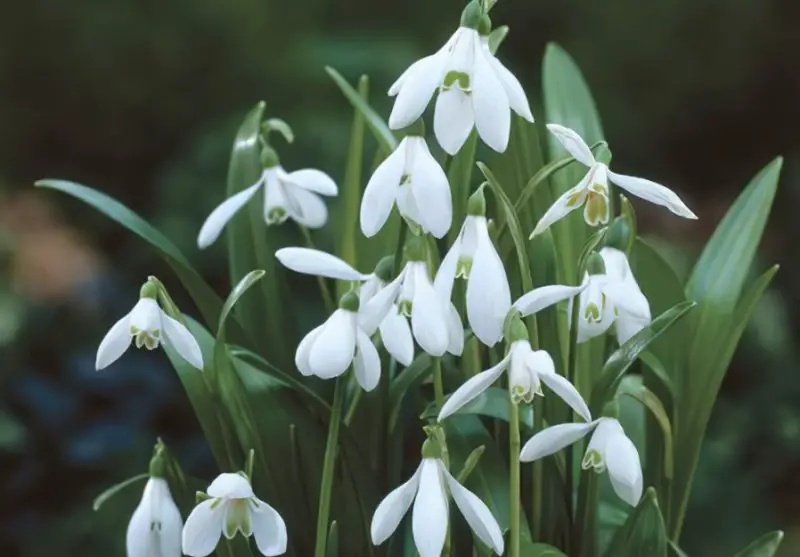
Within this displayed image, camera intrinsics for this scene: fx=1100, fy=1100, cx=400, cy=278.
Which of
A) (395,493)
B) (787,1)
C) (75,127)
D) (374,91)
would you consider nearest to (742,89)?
(787,1)

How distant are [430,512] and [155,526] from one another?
6.9 inches

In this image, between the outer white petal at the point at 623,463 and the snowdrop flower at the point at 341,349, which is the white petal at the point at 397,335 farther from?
the outer white petal at the point at 623,463

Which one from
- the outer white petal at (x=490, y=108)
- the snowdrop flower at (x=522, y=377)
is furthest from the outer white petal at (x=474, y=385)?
the outer white petal at (x=490, y=108)

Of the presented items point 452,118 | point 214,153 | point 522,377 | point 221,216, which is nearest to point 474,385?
point 522,377

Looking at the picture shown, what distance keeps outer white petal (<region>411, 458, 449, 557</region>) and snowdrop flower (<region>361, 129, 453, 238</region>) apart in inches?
4.6

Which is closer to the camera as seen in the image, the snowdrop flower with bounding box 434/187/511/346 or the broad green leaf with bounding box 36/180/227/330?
the snowdrop flower with bounding box 434/187/511/346

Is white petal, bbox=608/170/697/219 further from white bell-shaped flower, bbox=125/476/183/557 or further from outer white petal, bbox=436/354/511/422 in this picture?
white bell-shaped flower, bbox=125/476/183/557

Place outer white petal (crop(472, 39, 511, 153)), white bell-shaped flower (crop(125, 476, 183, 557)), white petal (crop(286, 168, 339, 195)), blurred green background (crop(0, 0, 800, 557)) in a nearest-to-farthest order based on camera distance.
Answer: outer white petal (crop(472, 39, 511, 153)) < white bell-shaped flower (crop(125, 476, 183, 557)) < white petal (crop(286, 168, 339, 195)) < blurred green background (crop(0, 0, 800, 557))

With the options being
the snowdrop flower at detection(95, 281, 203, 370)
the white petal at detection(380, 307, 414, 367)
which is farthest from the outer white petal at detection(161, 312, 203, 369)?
the white petal at detection(380, 307, 414, 367)

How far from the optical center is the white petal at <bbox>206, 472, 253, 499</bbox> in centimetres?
54

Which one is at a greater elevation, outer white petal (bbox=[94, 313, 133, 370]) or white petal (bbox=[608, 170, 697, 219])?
white petal (bbox=[608, 170, 697, 219])

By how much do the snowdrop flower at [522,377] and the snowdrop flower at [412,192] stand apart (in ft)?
0.20

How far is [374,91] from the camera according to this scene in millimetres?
1818

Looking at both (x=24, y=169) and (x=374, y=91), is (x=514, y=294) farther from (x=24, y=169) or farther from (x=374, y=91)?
(x=24, y=169)
